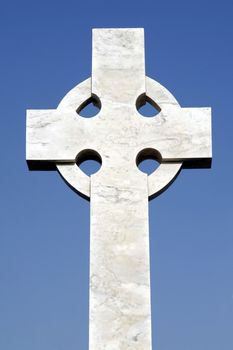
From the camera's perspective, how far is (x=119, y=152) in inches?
425

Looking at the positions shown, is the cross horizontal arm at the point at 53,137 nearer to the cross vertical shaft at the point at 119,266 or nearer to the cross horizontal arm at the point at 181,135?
the cross vertical shaft at the point at 119,266

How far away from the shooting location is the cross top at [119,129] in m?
10.8

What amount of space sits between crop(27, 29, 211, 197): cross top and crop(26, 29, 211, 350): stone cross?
0.5 inches

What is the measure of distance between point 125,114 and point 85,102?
0.52m

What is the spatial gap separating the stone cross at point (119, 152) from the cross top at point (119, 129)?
0.04 ft

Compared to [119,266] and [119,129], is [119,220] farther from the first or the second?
[119,129]

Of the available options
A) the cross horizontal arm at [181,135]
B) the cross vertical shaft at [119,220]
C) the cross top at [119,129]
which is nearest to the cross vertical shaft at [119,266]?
the cross vertical shaft at [119,220]

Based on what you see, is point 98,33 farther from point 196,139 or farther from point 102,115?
point 196,139

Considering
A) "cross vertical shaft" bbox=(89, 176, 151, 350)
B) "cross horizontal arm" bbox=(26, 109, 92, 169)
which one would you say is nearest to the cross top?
"cross horizontal arm" bbox=(26, 109, 92, 169)

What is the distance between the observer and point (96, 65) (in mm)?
11234

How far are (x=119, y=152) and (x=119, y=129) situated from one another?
29 centimetres

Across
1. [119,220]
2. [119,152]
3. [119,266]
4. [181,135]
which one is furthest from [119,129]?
[119,266]

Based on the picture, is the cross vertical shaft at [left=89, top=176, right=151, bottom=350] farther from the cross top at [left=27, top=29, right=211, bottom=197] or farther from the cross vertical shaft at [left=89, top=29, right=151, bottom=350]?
the cross top at [left=27, top=29, right=211, bottom=197]

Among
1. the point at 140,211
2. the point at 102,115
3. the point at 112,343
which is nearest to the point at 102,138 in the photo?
the point at 102,115
